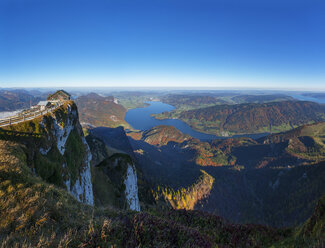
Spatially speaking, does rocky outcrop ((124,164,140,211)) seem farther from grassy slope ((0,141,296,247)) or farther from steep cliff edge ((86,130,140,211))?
grassy slope ((0,141,296,247))

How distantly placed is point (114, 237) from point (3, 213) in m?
4.76

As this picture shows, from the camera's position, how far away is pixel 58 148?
85.4ft

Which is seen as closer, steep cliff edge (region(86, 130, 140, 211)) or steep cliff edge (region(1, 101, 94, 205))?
steep cliff edge (region(1, 101, 94, 205))

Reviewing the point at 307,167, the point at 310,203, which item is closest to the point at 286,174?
the point at 307,167

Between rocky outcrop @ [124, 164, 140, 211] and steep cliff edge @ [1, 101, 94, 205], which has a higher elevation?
steep cliff edge @ [1, 101, 94, 205]

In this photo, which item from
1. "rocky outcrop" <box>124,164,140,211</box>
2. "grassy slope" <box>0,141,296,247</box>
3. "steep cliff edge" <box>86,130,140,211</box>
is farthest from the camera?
"rocky outcrop" <box>124,164,140,211</box>

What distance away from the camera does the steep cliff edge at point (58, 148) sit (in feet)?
64.2

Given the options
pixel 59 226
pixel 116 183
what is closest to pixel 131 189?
pixel 116 183

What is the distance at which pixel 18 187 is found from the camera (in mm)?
8586

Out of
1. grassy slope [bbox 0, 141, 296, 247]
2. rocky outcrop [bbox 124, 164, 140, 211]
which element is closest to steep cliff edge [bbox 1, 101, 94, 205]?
rocky outcrop [bbox 124, 164, 140, 211]

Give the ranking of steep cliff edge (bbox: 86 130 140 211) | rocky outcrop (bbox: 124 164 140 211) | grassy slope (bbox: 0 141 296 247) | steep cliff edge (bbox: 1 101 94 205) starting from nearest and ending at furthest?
grassy slope (bbox: 0 141 296 247) < steep cliff edge (bbox: 1 101 94 205) < steep cliff edge (bbox: 86 130 140 211) < rocky outcrop (bbox: 124 164 140 211)

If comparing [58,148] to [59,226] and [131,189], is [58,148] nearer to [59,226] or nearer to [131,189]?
[59,226]

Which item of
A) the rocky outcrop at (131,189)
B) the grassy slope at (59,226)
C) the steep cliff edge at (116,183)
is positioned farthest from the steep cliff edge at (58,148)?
the grassy slope at (59,226)

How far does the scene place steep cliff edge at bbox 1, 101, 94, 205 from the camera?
1956 centimetres
